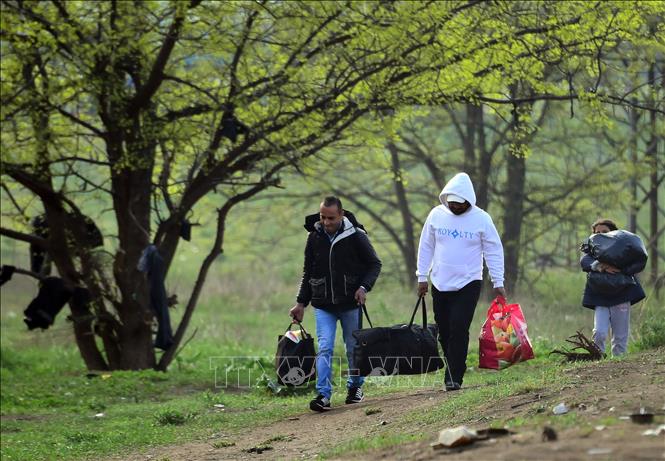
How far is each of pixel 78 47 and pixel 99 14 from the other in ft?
2.82

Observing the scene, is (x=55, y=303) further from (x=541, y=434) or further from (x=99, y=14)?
(x=541, y=434)

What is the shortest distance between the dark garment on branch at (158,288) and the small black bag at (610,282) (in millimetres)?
7002

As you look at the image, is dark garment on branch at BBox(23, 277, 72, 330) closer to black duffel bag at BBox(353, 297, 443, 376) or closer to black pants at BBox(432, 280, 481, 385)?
black duffel bag at BBox(353, 297, 443, 376)

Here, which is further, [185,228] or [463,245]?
[185,228]

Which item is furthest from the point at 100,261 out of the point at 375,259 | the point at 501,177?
the point at 501,177

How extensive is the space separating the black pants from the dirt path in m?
0.34

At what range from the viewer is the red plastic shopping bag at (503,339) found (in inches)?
433

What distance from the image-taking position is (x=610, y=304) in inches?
485

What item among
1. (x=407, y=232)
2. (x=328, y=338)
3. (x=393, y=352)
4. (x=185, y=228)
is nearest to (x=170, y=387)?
(x=185, y=228)

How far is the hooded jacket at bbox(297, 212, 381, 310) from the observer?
11133 mm

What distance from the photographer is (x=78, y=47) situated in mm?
16766

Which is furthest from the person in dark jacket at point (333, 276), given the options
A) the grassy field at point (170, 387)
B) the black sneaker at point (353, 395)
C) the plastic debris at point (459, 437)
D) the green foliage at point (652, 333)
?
the plastic debris at point (459, 437)

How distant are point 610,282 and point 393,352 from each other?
8.93ft

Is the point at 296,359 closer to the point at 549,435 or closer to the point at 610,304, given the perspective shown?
the point at 610,304
